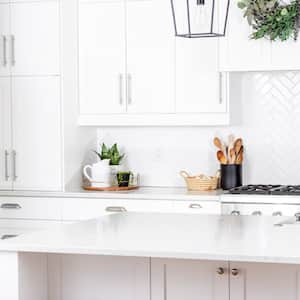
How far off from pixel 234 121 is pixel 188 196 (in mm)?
749

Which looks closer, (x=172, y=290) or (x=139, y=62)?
(x=172, y=290)

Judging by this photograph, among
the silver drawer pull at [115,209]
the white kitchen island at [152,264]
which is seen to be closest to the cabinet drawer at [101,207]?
the silver drawer pull at [115,209]

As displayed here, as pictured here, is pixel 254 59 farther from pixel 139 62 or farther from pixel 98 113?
pixel 98 113

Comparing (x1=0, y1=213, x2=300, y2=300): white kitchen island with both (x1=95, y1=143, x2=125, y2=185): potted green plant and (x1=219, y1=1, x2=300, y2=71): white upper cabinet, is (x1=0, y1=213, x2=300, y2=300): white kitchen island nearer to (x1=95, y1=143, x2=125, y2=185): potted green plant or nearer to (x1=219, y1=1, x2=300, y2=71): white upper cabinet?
(x1=219, y1=1, x2=300, y2=71): white upper cabinet

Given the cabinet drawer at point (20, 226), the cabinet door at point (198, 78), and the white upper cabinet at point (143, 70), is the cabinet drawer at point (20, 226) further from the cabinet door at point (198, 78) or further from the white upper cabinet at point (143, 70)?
the cabinet door at point (198, 78)

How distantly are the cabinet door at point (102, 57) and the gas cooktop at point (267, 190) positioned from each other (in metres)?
1.00

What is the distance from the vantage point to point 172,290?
2814 millimetres

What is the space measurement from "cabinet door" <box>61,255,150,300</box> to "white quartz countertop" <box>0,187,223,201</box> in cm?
181

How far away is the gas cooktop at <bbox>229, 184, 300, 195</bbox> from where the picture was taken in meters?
4.51

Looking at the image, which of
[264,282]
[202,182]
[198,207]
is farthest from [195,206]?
[264,282]

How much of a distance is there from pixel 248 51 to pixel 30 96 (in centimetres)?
148

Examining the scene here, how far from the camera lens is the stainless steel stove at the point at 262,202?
4422mm

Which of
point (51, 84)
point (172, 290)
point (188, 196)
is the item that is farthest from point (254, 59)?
point (172, 290)

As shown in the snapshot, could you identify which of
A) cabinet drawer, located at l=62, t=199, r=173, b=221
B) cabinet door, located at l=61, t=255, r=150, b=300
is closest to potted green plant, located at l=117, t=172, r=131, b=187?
cabinet drawer, located at l=62, t=199, r=173, b=221
